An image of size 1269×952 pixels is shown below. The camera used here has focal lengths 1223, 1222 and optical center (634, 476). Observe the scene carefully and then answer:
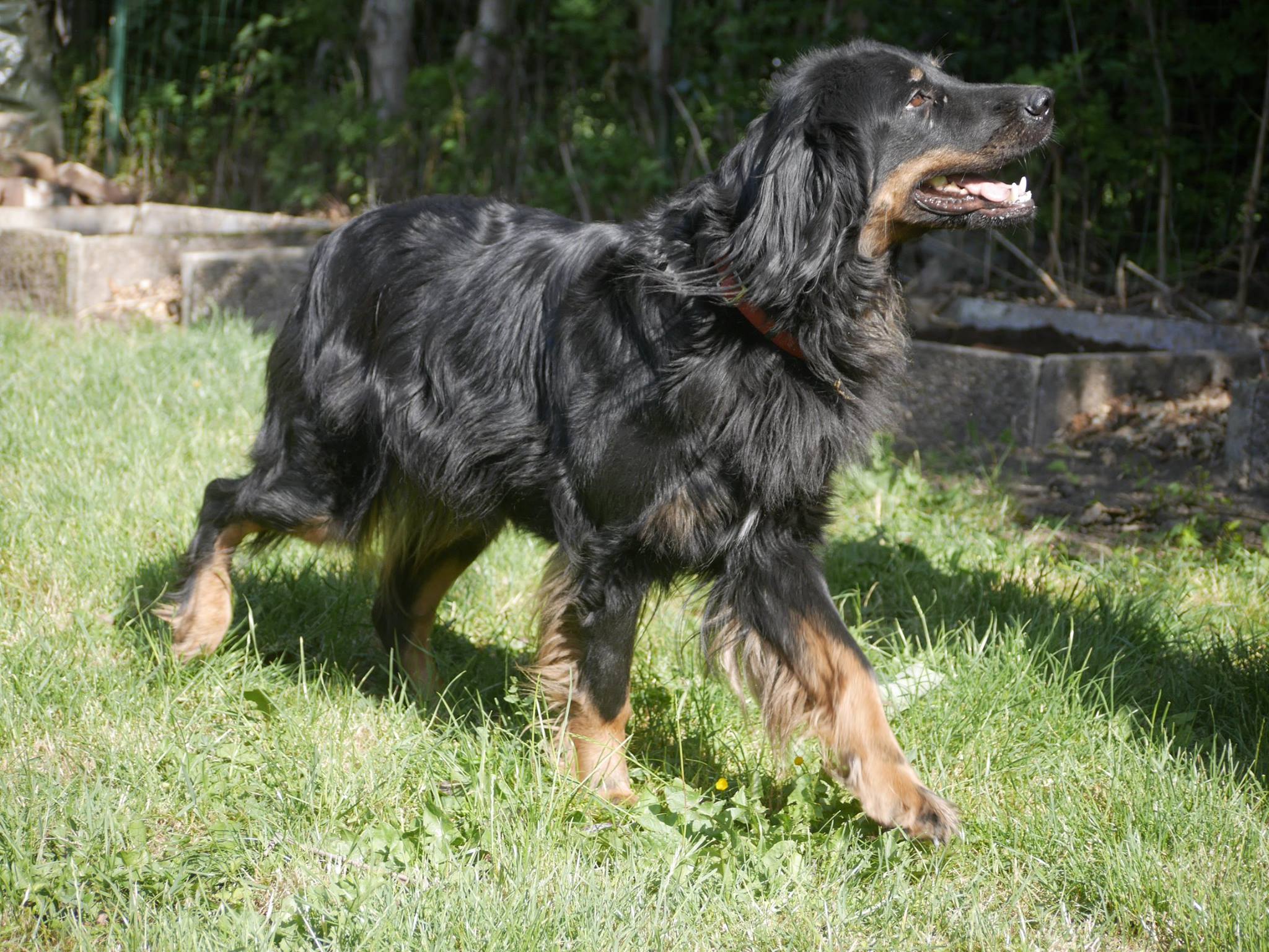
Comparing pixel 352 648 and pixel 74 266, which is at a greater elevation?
pixel 74 266

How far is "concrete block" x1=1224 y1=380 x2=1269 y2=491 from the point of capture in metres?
4.88

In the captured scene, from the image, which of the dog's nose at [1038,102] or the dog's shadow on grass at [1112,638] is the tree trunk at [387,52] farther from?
the dog's nose at [1038,102]

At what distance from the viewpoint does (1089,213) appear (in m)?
7.80

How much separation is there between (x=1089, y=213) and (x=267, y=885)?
6.93 meters

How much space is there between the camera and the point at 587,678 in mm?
2936

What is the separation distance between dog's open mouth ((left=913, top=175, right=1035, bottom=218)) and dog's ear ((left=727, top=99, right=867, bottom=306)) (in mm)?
220

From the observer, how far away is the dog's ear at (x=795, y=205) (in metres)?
2.65

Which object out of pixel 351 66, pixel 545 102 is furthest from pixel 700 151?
pixel 351 66

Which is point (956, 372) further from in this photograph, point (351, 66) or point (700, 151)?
point (351, 66)

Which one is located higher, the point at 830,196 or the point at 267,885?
the point at 830,196

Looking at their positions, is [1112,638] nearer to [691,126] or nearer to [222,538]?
[222,538]

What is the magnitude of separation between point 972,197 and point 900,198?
207mm

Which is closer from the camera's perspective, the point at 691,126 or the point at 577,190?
the point at 691,126

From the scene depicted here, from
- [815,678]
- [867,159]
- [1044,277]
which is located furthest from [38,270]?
[815,678]
